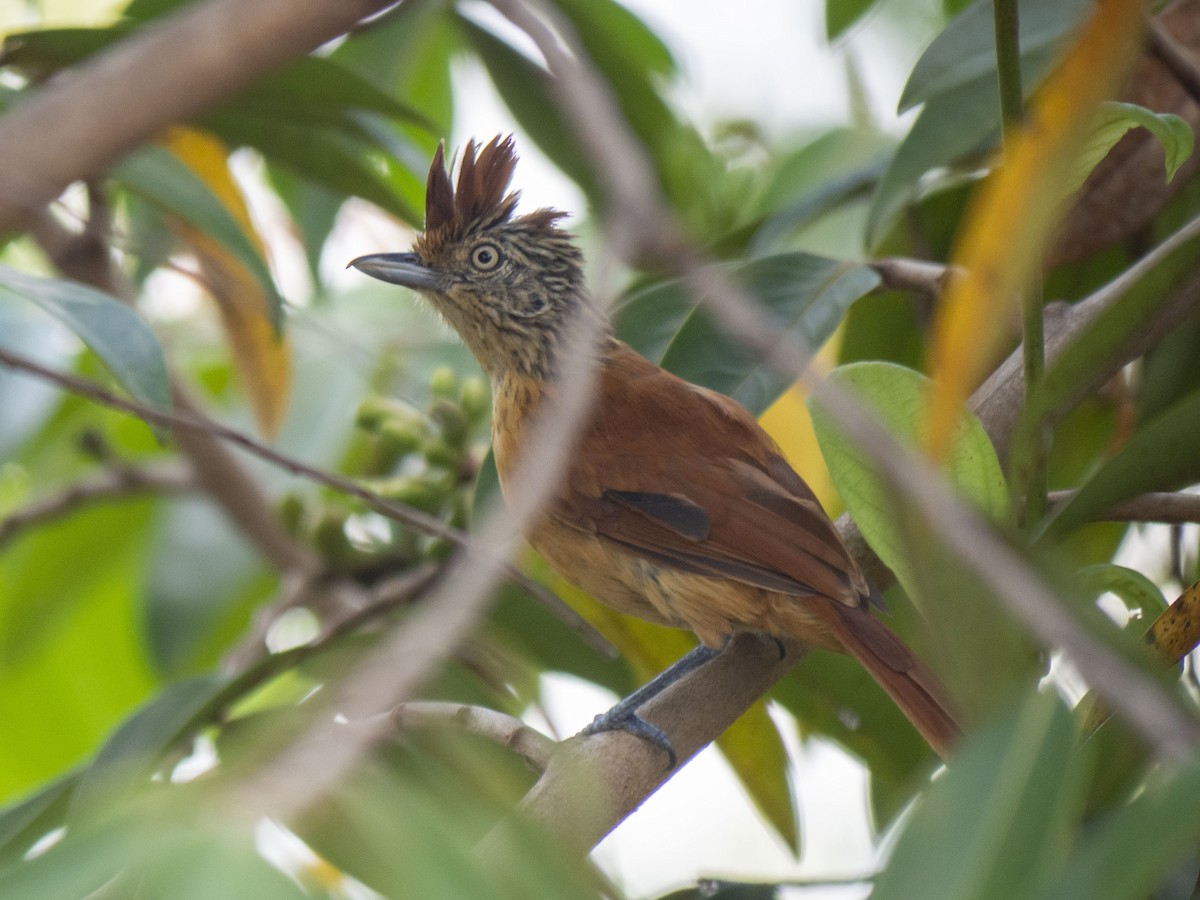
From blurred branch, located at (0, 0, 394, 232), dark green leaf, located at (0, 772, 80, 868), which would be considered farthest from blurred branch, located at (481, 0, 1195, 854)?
dark green leaf, located at (0, 772, 80, 868)

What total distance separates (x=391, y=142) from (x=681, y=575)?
1.19 m

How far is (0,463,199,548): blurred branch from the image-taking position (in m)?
2.73

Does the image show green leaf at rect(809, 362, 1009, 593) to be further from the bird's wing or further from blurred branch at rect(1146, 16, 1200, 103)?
blurred branch at rect(1146, 16, 1200, 103)

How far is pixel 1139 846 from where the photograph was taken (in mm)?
700

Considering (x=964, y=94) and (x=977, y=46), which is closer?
(x=977, y=46)

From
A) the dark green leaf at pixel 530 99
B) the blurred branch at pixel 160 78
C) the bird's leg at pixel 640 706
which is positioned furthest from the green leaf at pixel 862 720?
the blurred branch at pixel 160 78

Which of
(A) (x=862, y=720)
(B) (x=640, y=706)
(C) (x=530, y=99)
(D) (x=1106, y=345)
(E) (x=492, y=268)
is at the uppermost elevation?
(C) (x=530, y=99)

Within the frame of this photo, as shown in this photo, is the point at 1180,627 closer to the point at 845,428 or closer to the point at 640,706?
the point at 845,428

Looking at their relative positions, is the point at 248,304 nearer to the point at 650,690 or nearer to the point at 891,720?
the point at 650,690

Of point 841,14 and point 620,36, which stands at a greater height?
point 620,36

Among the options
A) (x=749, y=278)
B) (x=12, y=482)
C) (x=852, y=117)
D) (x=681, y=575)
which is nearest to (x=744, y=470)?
(x=681, y=575)

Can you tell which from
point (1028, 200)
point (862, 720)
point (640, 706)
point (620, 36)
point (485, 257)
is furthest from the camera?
point (620, 36)

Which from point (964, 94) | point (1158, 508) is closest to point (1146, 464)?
point (1158, 508)

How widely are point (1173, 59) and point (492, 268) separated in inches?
55.4
